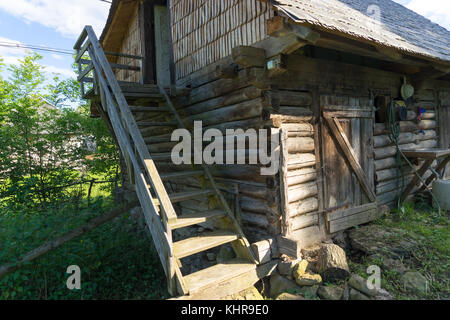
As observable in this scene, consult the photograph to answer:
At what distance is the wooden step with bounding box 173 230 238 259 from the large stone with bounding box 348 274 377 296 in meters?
1.55

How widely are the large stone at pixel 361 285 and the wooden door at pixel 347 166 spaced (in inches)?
46.2

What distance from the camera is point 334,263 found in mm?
3623

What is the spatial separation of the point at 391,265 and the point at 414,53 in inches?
125

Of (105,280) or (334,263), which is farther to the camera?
(105,280)

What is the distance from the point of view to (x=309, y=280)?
351 cm

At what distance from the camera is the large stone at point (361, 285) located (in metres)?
3.12

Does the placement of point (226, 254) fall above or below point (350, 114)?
below

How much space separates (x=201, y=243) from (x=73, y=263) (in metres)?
3.65

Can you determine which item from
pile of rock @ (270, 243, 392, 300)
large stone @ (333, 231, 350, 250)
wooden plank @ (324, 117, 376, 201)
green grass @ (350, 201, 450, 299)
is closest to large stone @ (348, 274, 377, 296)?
pile of rock @ (270, 243, 392, 300)

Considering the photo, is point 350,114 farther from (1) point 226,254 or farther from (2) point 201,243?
(2) point 201,243

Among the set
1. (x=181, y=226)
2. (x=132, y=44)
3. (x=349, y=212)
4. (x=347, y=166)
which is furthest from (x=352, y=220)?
(x=132, y=44)

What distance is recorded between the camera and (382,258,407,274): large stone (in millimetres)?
3602
